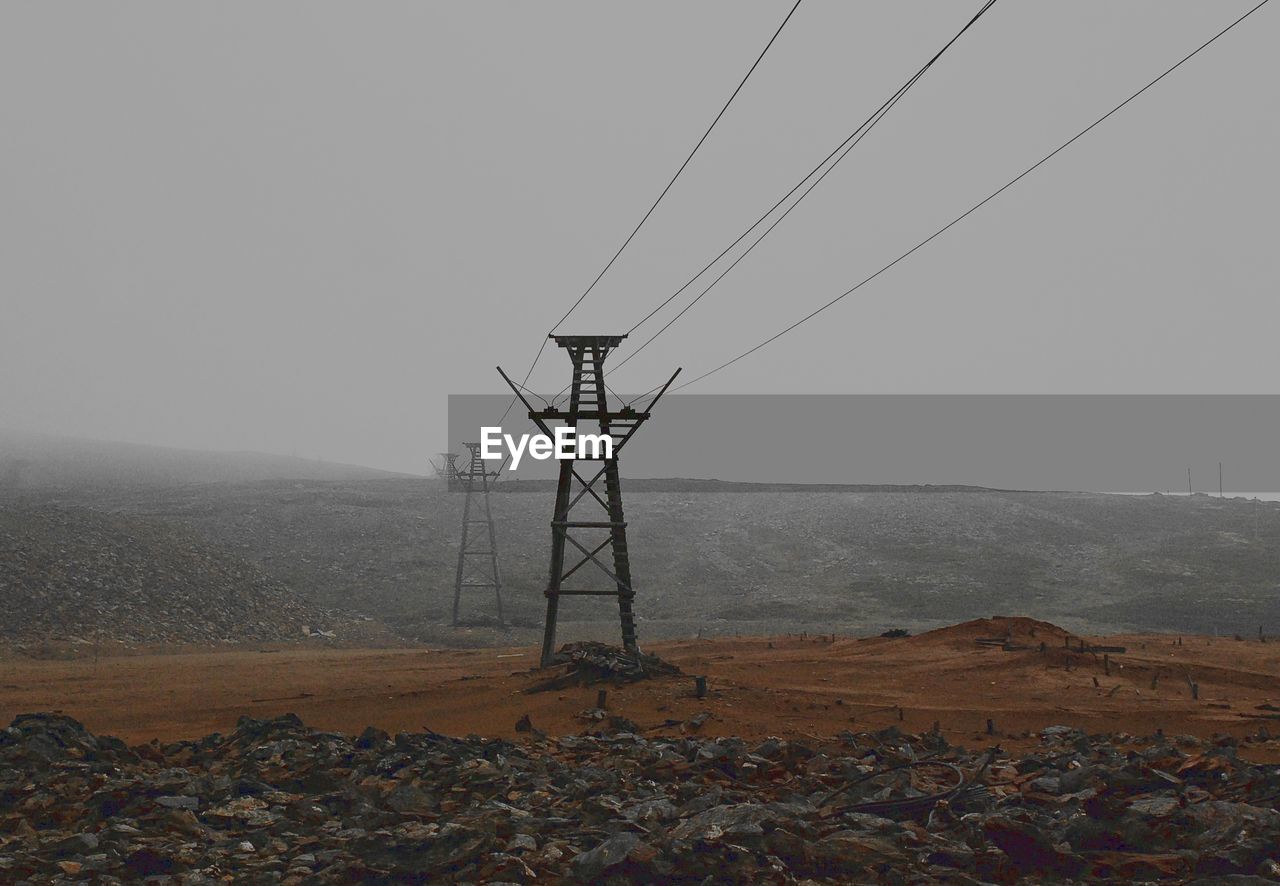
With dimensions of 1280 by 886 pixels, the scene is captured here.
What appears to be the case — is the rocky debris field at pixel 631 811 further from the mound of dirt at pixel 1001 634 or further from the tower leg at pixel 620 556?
the mound of dirt at pixel 1001 634

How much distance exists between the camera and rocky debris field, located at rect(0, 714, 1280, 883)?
757 centimetres

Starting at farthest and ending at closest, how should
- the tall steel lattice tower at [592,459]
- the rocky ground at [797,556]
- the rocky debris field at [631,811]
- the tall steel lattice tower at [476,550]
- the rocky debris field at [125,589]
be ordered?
1. the rocky ground at [797,556]
2. the tall steel lattice tower at [476,550]
3. the rocky debris field at [125,589]
4. the tall steel lattice tower at [592,459]
5. the rocky debris field at [631,811]

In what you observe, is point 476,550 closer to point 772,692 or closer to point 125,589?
point 125,589

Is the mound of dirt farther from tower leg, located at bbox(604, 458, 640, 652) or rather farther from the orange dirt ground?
tower leg, located at bbox(604, 458, 640, 652)

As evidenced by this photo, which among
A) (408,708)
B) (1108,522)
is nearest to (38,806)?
(408,708)

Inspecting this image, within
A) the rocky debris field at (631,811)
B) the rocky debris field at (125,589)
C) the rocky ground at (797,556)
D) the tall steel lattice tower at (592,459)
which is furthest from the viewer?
the rocky ground at (797,556)

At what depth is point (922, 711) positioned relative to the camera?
1587 centimetres

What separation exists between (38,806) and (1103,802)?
33.4 ft

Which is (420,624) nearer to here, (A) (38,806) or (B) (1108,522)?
(A) (38,806)

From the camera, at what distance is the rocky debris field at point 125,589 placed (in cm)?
3316

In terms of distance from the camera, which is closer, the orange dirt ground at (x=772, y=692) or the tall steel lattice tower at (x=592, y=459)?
the orange dirt ground at (x=772, y=692)

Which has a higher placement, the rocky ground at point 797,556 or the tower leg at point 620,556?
the tower leg at point 620,556

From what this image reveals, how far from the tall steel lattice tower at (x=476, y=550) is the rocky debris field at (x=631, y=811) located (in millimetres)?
27473

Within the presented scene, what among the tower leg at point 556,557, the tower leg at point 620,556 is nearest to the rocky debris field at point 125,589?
the tower leg at point 556,557
